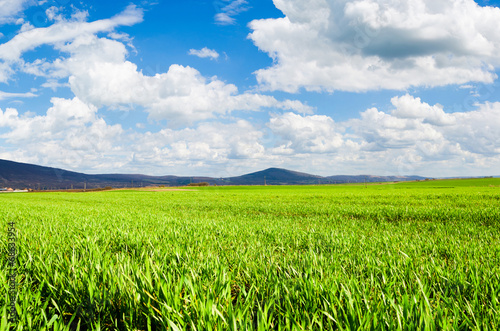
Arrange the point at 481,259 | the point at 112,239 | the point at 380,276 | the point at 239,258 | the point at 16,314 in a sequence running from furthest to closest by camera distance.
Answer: the point at 112,239 → the point at 481,259 → the point at 239,258 → the point at 380,276 → the point at 16,314

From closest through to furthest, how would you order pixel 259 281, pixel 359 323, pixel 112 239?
pixel 359 323 → pixel 259 281 → pixel 112 239

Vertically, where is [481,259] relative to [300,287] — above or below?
below

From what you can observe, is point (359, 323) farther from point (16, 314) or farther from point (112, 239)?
point (112, 239)

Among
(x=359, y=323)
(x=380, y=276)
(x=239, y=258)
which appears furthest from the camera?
(x=239, y=258)

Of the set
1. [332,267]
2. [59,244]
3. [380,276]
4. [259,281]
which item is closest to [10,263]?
[59,244]

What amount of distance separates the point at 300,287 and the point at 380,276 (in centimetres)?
129

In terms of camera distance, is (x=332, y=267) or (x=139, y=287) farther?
(x=332, y=267)

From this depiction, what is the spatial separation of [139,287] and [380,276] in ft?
8.98

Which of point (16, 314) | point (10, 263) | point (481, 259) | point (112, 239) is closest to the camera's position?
point (16, 314)

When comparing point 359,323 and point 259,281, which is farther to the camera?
point 259,281

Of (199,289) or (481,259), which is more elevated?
(199,289)

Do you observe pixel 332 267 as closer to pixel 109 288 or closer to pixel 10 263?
pixel 109 288

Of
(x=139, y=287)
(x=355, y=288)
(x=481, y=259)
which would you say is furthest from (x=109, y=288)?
(x=481, y=259)

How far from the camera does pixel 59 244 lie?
5.00 metres
